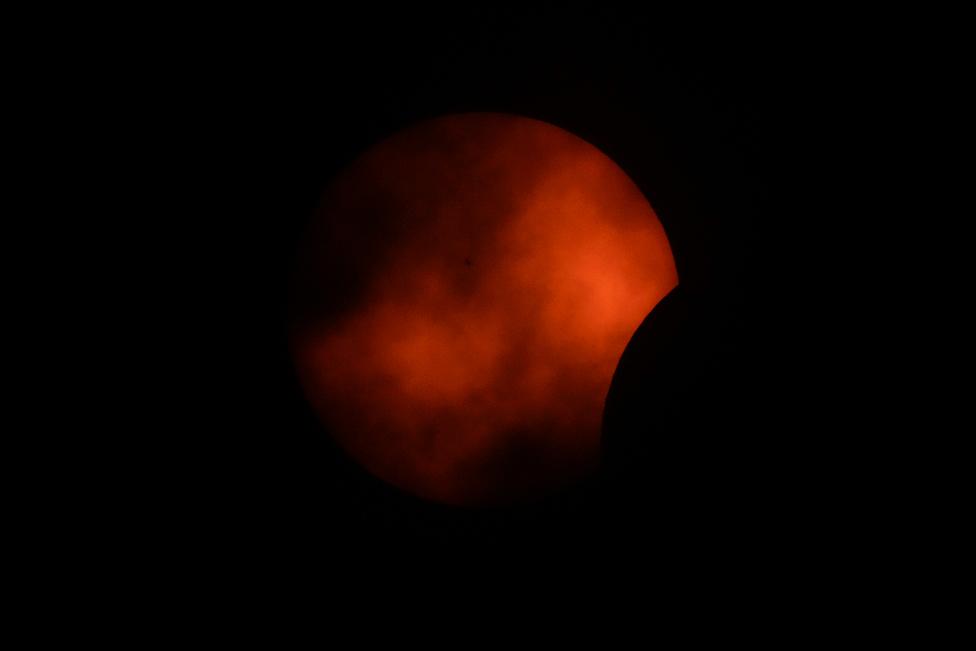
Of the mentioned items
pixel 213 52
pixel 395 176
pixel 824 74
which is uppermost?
pixel 824 74

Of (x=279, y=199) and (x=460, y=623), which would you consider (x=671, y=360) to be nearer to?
(x=460, y=623)

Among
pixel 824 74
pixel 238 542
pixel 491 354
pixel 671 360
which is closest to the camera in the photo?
pixel 491 354

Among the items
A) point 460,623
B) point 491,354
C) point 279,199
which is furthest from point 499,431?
point 279,199

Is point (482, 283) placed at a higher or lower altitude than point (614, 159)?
lower

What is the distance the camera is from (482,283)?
1.39 m

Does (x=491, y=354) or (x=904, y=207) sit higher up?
(x=904, y=207)

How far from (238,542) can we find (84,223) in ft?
3.19

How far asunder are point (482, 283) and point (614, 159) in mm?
634

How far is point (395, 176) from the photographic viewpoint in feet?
4.74

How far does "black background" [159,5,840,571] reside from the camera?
5.68ft

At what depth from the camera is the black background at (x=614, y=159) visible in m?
1.73

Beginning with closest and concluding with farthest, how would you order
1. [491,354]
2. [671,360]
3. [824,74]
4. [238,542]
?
1. [491,354]
2. [671,360]
3. [824,74]
4. [238,542]

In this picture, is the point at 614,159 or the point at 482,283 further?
the point at 614,159

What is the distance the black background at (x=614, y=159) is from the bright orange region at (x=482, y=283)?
0.88ft
